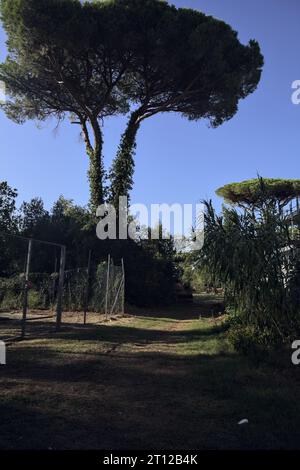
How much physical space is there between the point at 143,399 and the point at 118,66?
21.9 metres

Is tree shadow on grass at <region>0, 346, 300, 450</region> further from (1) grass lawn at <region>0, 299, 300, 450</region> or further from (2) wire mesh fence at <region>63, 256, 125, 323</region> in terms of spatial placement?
(2) wire mesh fence at <region>63, 256, 125, 323</region>

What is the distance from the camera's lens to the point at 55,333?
37.8ft

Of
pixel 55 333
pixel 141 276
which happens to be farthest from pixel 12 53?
pixel 55 333

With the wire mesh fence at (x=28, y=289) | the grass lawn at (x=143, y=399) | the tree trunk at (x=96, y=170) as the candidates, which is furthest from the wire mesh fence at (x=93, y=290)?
the grass lawn at (x=143, y=399)

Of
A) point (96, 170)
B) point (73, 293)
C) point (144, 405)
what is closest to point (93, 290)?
point (73, 293)

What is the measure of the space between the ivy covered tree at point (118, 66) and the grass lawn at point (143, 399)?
57.4ft

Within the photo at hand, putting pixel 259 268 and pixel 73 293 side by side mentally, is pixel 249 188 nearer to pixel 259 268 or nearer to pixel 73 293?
pixel 73 293

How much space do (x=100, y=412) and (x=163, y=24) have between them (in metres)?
21.3

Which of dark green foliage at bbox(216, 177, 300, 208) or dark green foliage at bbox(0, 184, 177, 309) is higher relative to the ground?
dark green foliage at bbox(216, 177, 300, 208)

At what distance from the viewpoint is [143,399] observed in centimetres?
570

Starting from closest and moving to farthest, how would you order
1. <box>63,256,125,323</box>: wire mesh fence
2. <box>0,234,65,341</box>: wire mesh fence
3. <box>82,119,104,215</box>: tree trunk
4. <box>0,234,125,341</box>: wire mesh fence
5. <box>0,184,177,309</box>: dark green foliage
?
1. <box>0,234,65,341</box>: wire mesh fence
2. <box>0,234,125,341</box>: wire mesh fence
3. <box>63,256,125,323</box>: wire mesh fence
4. <box>0,184,177,309</box>: dark green foliage
5. <box>82,119,104,215</box>: tree trunk

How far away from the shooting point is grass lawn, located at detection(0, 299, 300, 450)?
4.26 meters

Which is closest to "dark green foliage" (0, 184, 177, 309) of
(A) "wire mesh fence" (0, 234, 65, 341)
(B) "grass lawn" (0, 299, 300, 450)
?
(A) "wire mesh fence" (0, 234, 65, 341)

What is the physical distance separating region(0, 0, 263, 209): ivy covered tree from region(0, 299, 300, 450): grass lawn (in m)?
17.5
